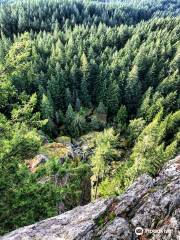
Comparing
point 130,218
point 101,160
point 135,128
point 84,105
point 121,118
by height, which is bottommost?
point 84,105

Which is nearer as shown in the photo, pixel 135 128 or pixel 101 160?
pixel 101 160

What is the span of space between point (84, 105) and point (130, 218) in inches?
3405

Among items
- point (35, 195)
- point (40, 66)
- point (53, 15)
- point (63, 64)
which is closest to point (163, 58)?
point (63, 64)

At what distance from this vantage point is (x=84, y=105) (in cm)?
10006

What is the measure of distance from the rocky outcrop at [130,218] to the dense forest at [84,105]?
14.1ft

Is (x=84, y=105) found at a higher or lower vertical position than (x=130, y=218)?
lower

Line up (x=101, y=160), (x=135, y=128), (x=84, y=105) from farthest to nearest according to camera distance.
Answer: (x=84, y=105) → (x=135, y=128) → (x=101, y=160)

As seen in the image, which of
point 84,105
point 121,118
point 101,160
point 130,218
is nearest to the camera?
point 130,218

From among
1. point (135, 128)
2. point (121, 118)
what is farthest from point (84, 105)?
point (135, 128)

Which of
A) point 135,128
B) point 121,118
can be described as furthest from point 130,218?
point 121,118

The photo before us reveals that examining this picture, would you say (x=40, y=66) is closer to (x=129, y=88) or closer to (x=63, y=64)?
(x=63, y=64)

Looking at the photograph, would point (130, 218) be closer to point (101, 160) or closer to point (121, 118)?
point (101, 160)

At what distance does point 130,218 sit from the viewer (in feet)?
46.2

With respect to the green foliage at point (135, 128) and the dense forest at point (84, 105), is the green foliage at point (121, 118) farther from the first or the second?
the green foliage at point (135, 128)
